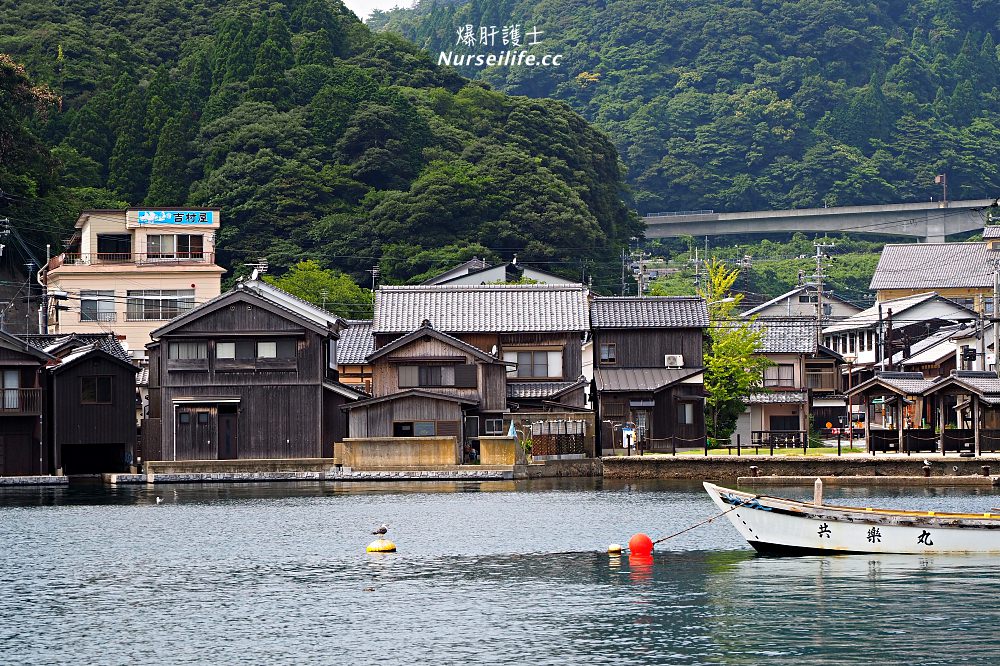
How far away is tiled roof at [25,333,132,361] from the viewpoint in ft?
202

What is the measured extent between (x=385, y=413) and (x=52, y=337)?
19.3 metres

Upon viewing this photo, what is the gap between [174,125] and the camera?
105 metres

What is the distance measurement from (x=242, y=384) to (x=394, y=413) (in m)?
6.24

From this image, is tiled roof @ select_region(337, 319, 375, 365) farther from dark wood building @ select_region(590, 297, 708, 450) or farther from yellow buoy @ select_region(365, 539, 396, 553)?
yellow buoy @ select_region(365, 539, 396, 553)

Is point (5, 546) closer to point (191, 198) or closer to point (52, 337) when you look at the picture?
point (52, 337)

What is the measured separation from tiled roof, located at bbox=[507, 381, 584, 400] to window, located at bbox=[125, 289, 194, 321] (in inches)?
980

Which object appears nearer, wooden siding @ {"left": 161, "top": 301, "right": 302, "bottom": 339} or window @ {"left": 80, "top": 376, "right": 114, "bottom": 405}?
window @ {"left": 80, "top": 376, "right": 114, "bottom": 405}

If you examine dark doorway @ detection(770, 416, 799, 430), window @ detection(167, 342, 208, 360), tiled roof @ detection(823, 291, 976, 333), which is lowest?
dark doorway @ detection(770, 416, 799, 430)

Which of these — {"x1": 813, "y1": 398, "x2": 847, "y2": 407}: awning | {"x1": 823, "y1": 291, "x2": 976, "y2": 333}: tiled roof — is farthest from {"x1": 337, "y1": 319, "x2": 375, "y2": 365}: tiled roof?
{"x1": 823, "y1": 291, "x2": 976, "y2": 333}: tiled roof

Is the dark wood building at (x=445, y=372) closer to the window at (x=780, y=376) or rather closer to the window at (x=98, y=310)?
the window at (x=780, y=376)

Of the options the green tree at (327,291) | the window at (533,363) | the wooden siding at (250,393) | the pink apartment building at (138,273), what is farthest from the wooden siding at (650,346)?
the green tree at (327,291)

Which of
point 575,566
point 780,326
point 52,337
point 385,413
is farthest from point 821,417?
point 575,566

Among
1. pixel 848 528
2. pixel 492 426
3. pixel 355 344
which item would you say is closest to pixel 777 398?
pixel 492 426

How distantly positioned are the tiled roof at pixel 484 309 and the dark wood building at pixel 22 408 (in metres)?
14.4
